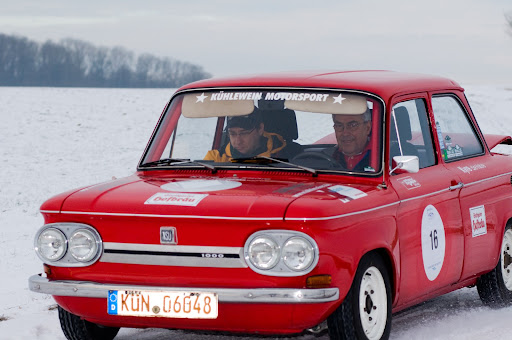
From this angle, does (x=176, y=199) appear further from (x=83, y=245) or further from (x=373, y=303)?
(x=373, y=303)

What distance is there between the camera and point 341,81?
6684 mm

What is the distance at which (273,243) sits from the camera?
206 inches

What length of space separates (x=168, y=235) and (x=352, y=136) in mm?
1594

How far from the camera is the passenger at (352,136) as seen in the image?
639cm

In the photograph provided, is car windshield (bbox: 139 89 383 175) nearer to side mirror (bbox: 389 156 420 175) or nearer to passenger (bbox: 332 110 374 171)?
passenger (bbox: 332 110 374 171)

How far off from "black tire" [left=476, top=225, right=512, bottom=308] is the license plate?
315 cm

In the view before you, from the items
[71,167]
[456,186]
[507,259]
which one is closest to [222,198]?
[456,186]

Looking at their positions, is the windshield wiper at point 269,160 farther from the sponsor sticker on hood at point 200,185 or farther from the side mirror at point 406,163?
the side mirror at point 406,163

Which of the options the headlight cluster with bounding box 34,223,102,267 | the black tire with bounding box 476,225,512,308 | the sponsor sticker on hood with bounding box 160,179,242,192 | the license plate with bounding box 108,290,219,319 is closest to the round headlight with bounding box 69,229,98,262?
the headlight cluster with bounding box 34,223,102,267

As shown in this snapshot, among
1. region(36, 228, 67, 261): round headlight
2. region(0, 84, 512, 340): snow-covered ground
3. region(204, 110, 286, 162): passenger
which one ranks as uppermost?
region(204, 110, 286, 162): passenger

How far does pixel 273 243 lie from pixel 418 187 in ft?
5.25

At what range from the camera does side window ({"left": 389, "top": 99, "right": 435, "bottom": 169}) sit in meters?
6.59

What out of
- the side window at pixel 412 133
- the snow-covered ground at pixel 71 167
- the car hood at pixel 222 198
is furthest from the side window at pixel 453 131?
the car hood at pixel 222 198

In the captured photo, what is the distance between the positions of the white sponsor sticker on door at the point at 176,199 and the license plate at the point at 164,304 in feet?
1.59
